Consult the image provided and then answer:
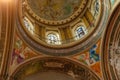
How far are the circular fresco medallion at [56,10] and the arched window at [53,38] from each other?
48.9 inches

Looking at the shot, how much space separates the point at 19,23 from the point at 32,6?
14.8ft

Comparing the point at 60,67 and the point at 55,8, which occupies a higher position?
the point at 55,8

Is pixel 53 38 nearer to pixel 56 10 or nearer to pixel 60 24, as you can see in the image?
pixel 60 24

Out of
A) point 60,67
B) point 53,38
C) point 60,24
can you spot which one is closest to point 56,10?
point 60,24

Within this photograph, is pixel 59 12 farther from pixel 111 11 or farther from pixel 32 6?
pixel 111 11

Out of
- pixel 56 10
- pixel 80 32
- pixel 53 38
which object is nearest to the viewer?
pixel 80 32

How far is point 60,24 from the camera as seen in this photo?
19406 mm

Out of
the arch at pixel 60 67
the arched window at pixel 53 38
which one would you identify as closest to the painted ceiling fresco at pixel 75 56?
the arch at pixel 60 67

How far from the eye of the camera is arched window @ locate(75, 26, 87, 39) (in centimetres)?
1802

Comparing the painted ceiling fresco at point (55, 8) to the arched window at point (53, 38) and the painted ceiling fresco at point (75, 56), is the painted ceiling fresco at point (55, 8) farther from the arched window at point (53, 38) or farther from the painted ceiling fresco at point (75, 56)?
the painted ceiling fresco at point (75, 56)

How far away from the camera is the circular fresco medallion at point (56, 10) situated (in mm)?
19500

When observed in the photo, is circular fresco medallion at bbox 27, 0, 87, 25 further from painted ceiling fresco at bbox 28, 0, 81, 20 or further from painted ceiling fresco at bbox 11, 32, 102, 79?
painted ceiling fresco at bbox 11, 32, 102, 79

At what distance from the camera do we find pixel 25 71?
16.0 metres

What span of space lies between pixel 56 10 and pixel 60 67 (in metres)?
5.60
